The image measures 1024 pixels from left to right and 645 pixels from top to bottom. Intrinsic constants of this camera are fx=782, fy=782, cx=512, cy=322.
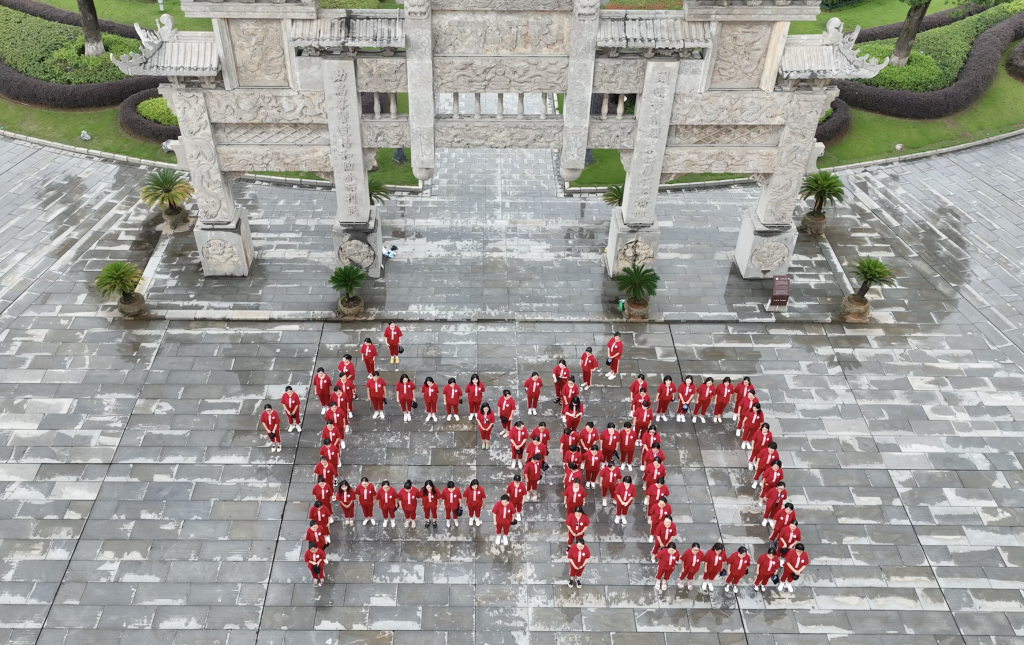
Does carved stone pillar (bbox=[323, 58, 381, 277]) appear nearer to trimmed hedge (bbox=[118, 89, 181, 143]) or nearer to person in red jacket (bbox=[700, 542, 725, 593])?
trimmed hedge (bbox=[118, 89, 181, 143])

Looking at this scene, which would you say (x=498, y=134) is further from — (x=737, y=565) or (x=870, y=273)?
(x=737, y=565)

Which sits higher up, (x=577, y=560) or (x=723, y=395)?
(x=723, y=395)

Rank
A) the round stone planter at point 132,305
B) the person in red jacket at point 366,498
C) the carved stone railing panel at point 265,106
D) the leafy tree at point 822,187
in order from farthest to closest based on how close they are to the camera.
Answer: the leafy tree at point 822,187 < the round stone planter at point 132,305 < the carved stone railing panel at point 265,106 < the person in red jacket at point 366,498

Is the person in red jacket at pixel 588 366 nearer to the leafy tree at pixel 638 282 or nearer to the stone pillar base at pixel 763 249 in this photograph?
the leafy tree at pixel 638 282

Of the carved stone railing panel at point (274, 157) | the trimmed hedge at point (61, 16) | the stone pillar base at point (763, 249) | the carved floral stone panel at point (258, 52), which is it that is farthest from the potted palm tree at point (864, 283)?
the trimmed hedge at point (61, 16)

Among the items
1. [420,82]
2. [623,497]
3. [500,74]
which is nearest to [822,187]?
[500,74]

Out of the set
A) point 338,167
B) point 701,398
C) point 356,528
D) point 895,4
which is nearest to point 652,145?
point 701,398
